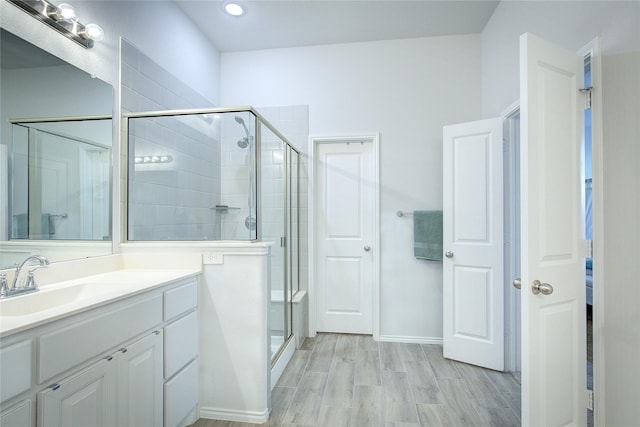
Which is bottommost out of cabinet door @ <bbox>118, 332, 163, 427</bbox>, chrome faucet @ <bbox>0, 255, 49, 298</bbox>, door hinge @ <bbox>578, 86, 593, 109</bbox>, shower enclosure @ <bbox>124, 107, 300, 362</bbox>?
cabinet door @ <bbox>118, 332, 163, 427</bbox>

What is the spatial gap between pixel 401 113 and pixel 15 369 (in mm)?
3027

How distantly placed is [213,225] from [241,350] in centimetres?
80

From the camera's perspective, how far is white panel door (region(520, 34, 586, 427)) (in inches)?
55.5

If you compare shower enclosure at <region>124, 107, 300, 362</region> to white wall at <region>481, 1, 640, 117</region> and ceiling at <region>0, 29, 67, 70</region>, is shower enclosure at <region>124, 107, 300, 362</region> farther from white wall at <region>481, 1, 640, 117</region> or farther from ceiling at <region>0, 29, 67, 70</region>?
white wall at <region>481, 1, 640, 117</region>

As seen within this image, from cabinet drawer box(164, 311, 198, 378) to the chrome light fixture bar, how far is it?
1.55 metres

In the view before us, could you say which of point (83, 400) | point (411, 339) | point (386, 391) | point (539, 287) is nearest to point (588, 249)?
point (539, 287)

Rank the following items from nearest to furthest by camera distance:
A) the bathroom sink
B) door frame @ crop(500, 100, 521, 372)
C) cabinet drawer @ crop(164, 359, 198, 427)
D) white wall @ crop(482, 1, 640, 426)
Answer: the bathroom sink < white wall @ crop(482, 1, 640, 426) < cabinet drawer @ crop(164, 359, 198, 427) < door frame @ crop(500, 100, 521, 372)

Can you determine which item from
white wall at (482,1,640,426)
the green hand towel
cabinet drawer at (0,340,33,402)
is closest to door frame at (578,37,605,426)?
white wall at (482,1,640,426)

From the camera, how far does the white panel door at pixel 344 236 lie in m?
3.17

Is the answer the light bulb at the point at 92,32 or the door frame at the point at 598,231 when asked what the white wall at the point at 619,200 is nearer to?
the door frame at the point at 598,231

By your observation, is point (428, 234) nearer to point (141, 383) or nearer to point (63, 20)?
point (141, 383)

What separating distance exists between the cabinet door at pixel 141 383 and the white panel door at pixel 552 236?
167 cm

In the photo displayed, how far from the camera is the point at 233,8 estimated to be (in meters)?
2.57

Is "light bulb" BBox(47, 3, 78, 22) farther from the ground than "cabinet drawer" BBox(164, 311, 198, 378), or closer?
farther from the ground
